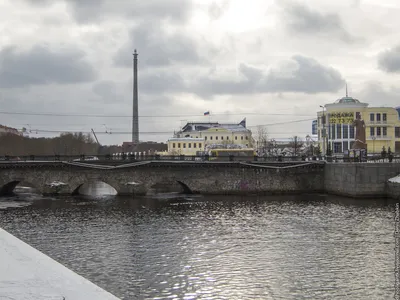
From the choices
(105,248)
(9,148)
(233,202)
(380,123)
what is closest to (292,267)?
(105,248)

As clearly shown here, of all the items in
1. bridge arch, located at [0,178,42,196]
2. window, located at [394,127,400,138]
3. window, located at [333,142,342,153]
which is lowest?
bridge arch, located at [0,178,42,196]

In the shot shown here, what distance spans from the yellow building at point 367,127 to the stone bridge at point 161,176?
34.7m

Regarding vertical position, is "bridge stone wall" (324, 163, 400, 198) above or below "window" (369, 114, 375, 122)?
below

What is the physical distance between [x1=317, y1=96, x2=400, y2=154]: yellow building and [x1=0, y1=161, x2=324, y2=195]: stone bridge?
34706 millimetres

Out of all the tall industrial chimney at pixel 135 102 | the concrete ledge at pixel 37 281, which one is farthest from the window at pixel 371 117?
the concrete ledge at pixel 37 281

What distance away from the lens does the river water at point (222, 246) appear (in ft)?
65.6

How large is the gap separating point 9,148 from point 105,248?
4266 inches

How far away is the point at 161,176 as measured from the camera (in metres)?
56.8

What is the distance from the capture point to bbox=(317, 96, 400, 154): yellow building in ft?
291

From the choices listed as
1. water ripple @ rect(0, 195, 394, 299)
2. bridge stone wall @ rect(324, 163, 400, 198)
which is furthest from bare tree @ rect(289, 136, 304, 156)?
water ripple @ rect(0, 195, 394, 299)

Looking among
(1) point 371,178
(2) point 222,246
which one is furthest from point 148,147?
(2) point 222,246

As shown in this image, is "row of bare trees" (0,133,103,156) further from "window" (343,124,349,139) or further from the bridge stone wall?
the bridge stone wall

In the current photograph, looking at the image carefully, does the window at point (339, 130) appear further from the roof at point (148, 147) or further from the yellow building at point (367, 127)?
the roof at point (148, 147)

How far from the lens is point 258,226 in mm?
34094
